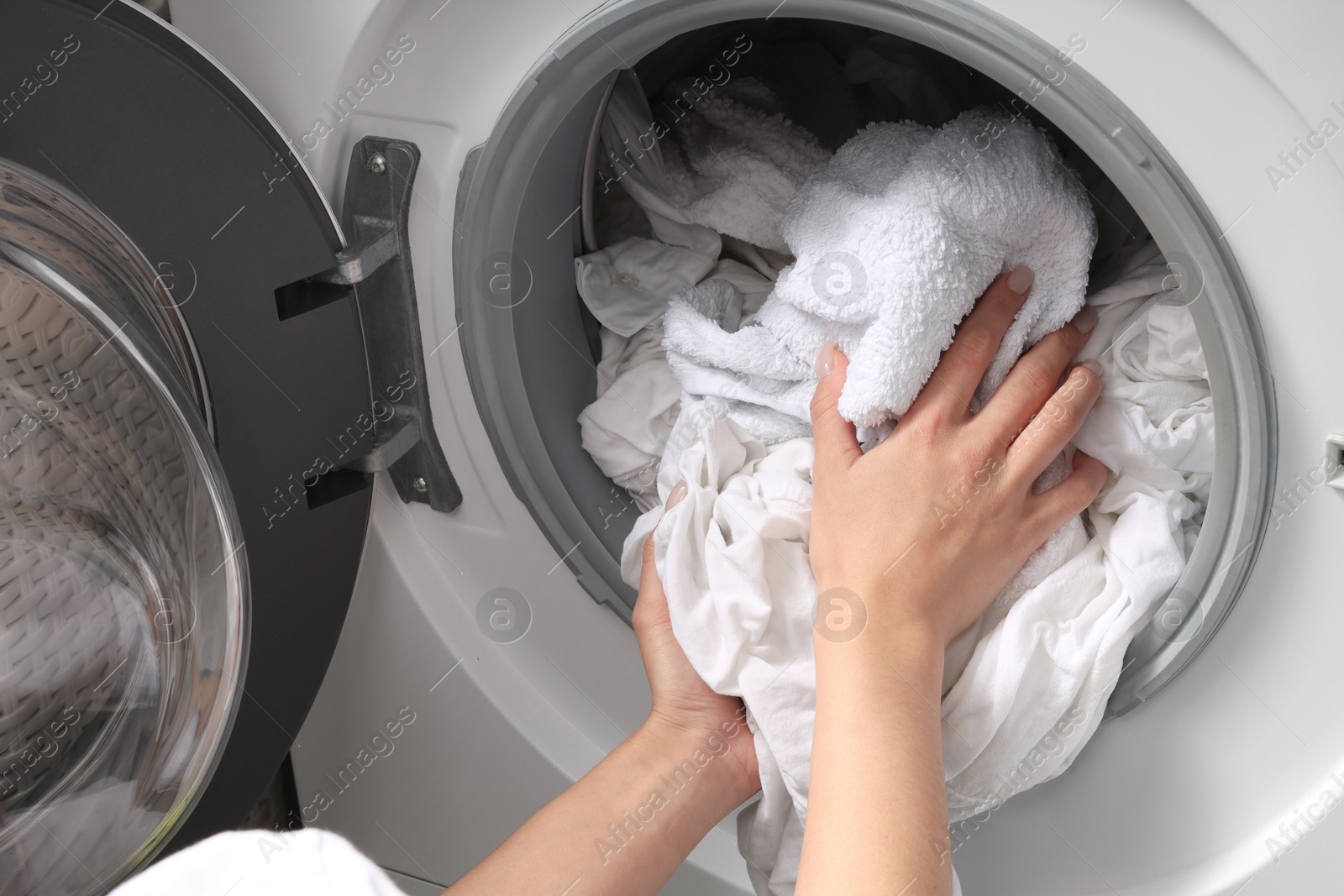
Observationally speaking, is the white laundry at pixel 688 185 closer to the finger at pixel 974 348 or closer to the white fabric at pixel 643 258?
the white fabric at pixel 643 258

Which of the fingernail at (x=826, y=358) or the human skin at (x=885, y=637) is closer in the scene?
the human skin at (x=885, y=637)

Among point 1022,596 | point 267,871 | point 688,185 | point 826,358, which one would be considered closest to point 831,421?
point 826,358

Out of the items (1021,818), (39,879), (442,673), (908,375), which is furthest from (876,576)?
(39,879)

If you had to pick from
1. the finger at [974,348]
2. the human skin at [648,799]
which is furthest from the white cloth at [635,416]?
the finger at [974,348]

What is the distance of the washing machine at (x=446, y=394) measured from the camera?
44 cm

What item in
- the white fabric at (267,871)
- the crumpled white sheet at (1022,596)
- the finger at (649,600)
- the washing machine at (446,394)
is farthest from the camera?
the finger at (649,600)

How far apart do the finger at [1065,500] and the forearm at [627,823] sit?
0.25 metres

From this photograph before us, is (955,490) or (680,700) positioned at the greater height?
(955,490)

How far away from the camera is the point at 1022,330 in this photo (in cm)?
59

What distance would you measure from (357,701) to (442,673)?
0.08 meters

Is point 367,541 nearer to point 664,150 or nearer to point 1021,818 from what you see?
point 664,150

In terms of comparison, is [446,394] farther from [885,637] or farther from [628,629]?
[885,637]

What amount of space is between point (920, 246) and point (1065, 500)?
7.0 inches

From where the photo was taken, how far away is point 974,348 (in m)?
0.57
